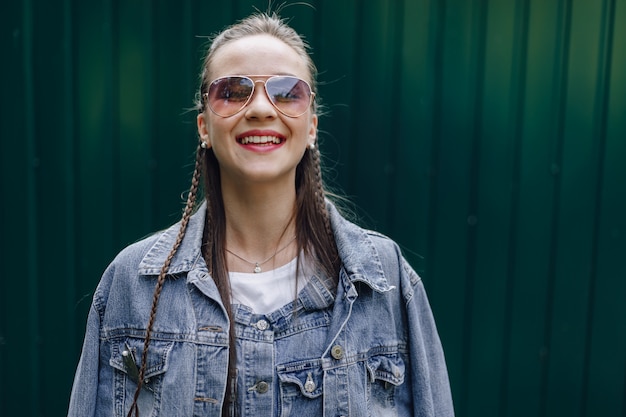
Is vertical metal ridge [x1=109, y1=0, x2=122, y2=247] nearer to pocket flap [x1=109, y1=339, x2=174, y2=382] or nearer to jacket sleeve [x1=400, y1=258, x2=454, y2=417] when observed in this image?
pocket flap [x1=109, y1=339, x2=174, y2=382]

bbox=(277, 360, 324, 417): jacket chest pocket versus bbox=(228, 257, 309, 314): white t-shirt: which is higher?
bbox=(228, 257, 309, 314): white t-shirt

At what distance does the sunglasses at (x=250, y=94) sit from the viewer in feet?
5.31

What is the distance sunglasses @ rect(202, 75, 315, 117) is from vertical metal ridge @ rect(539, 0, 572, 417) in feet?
5.80

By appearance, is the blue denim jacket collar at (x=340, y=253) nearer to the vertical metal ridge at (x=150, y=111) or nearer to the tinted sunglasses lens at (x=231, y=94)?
the tinted sunglasses lens at (x=231, y=94)

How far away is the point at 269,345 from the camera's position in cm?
160

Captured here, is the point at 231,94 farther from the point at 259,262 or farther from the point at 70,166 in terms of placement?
the point at 70,166

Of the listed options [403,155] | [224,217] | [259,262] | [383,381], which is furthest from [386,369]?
[403,155]

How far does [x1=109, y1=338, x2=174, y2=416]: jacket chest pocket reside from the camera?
160 cm

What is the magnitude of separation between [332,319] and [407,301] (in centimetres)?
25

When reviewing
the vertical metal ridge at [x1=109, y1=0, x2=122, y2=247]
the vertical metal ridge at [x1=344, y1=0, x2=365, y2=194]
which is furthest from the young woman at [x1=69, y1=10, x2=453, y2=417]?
the vertical metal ridge at [x1=109, y1=0, x2=122, y2=247]

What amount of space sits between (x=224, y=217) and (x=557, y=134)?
1.91 meters

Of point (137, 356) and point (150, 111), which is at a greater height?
point (150, 111)

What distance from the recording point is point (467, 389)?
9.75 ft

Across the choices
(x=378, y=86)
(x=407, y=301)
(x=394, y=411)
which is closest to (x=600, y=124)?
(x=378, y=86)
